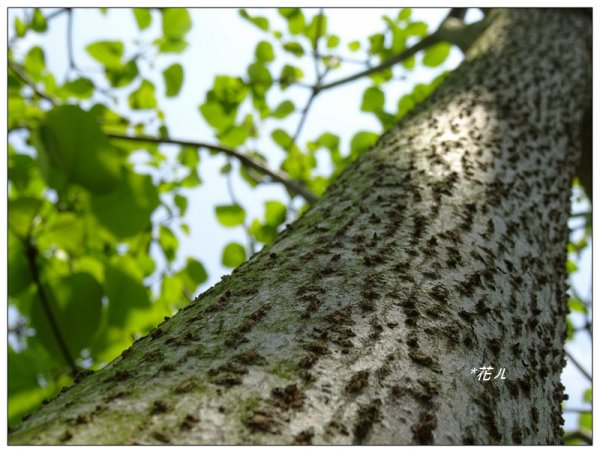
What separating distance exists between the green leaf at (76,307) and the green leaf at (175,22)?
153 cm

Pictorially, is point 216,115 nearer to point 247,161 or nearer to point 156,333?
point 247,161

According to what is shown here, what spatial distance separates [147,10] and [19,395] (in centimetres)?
174

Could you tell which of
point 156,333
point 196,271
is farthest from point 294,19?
point 156,333

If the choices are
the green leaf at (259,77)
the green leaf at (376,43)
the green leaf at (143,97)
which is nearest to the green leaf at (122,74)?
the green leaf at (143,97)

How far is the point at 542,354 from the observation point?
37.2 inches

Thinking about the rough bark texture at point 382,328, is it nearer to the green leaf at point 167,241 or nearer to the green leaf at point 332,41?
the green leaf at point 167,241

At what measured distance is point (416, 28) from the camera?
287cm

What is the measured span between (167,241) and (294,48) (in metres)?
1.21

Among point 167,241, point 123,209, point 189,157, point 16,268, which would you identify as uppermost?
point 189,157

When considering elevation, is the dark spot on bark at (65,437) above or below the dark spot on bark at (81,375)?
below

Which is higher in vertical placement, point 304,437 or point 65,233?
point 65,233

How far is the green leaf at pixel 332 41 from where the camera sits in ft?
9.49

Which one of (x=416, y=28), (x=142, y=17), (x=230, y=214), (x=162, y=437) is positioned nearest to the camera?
(x=162, y=437)

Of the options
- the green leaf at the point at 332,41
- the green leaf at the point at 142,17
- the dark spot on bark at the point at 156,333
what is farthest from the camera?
the green leaf at the point at 332,41
